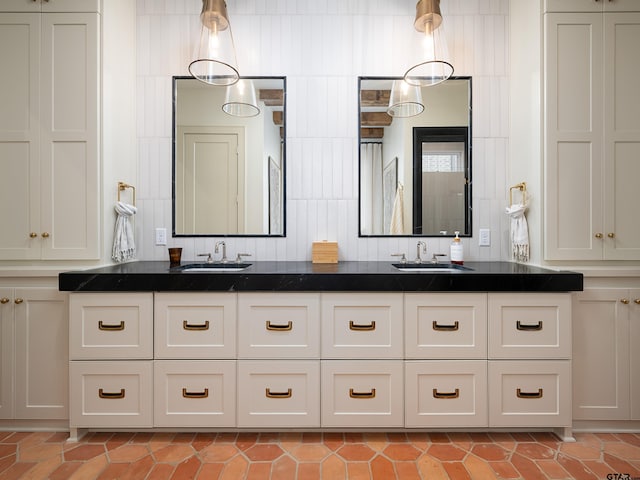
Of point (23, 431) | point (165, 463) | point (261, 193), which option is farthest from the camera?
point (261, 193)

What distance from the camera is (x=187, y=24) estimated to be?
232cm

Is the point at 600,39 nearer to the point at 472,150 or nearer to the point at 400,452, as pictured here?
the point at 472,150

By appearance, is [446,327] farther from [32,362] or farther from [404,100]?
[32,362]

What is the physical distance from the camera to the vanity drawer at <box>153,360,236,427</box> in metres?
1.72

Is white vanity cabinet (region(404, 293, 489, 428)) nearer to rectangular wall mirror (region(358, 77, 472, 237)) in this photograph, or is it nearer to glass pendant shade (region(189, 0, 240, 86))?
rectangular wall mirror (region(358, 77, 472, 237))

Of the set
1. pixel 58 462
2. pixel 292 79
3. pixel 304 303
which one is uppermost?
pixel 292 79

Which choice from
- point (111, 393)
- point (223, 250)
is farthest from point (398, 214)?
point (111, 393)

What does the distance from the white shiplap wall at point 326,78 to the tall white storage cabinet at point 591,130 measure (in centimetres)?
41

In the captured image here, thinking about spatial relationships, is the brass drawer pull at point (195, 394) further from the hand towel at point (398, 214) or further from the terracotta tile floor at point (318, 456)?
the hand towel at point (398, 214)

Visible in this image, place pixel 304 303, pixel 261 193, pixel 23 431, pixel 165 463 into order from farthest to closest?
pixel 261 193 → pixel 23 431 → pixel 304 303 → pixel 165 463

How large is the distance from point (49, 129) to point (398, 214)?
2150 millimetres

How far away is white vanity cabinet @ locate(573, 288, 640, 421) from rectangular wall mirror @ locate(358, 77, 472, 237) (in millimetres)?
841

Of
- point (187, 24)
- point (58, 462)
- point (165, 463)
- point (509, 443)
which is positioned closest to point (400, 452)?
point (509, 443)

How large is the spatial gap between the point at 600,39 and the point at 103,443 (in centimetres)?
348
